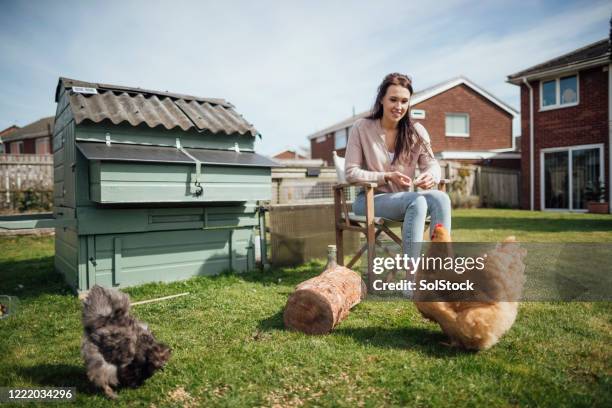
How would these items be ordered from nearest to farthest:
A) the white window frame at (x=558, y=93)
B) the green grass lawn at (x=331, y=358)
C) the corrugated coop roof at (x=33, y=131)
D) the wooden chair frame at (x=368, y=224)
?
the green grass lawn at (x=331, y=358) < the wooden chair frame at (x=368, y=224) < the white window frame at (x=558, y=93) < the corrugated coop roof at (x=33, y=131)

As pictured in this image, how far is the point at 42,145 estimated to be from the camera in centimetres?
3027

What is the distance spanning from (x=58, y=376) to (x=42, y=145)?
3521 cm

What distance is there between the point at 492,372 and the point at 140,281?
3.67 m

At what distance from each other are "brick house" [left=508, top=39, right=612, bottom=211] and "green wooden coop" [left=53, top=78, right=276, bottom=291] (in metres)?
12.5

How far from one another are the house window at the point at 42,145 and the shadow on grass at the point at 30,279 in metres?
29.7

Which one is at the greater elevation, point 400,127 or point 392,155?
Result: point 400,127

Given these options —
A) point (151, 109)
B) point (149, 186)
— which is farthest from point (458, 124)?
point (149, 186)

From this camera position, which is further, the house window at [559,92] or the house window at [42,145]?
the house window at [42,145]

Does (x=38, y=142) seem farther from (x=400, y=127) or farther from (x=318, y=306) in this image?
(x=318, y=306)

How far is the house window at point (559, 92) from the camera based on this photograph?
12.7 m

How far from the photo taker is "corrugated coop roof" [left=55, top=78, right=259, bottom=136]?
13.5 feet

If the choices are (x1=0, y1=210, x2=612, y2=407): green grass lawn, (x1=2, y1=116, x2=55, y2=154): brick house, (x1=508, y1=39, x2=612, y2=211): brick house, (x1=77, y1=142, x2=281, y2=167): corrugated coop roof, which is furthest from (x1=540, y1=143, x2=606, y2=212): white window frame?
(x1=2, y1=116, x2=55, y2=154): brick house

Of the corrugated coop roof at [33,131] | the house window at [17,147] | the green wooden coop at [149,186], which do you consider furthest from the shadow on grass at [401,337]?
the house window at [17,147]

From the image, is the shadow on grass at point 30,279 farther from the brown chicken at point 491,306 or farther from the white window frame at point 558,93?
the white window frame at point 558,93
